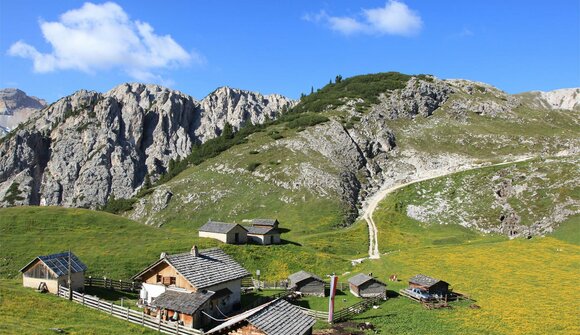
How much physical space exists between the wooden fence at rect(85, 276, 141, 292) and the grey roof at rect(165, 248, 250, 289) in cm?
1255

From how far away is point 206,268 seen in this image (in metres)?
51.8

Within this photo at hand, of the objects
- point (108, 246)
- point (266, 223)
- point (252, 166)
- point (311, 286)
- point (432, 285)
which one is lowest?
point (311, 286)

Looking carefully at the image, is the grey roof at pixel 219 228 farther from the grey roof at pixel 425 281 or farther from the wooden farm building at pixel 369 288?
the grey roof at pixel 425 281

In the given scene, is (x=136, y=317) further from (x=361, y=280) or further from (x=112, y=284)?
(x=361, y=280)

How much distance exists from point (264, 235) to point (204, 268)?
41.2 metres

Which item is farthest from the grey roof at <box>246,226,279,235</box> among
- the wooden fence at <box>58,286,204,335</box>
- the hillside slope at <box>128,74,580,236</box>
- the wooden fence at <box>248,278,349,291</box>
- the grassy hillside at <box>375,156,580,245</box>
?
the wooden fence at <box>58,286,204,335</box>

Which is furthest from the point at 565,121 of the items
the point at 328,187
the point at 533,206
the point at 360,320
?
the point at 360,320

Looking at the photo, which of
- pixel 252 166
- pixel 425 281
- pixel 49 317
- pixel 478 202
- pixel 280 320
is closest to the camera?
pixel 280 320

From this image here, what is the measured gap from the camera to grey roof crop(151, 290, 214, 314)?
43.9 metres

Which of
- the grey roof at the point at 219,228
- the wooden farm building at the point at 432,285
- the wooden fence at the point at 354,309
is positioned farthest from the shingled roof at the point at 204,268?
the grey roof at the point at 219,228

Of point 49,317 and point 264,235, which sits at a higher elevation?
point 264,235

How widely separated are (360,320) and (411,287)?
614 inches

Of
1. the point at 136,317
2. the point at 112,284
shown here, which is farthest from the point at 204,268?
the point at 112,284

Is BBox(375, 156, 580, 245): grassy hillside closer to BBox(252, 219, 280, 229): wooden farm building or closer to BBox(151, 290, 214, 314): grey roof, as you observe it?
BBox(252, 219, 280, 229): wooden farm building
